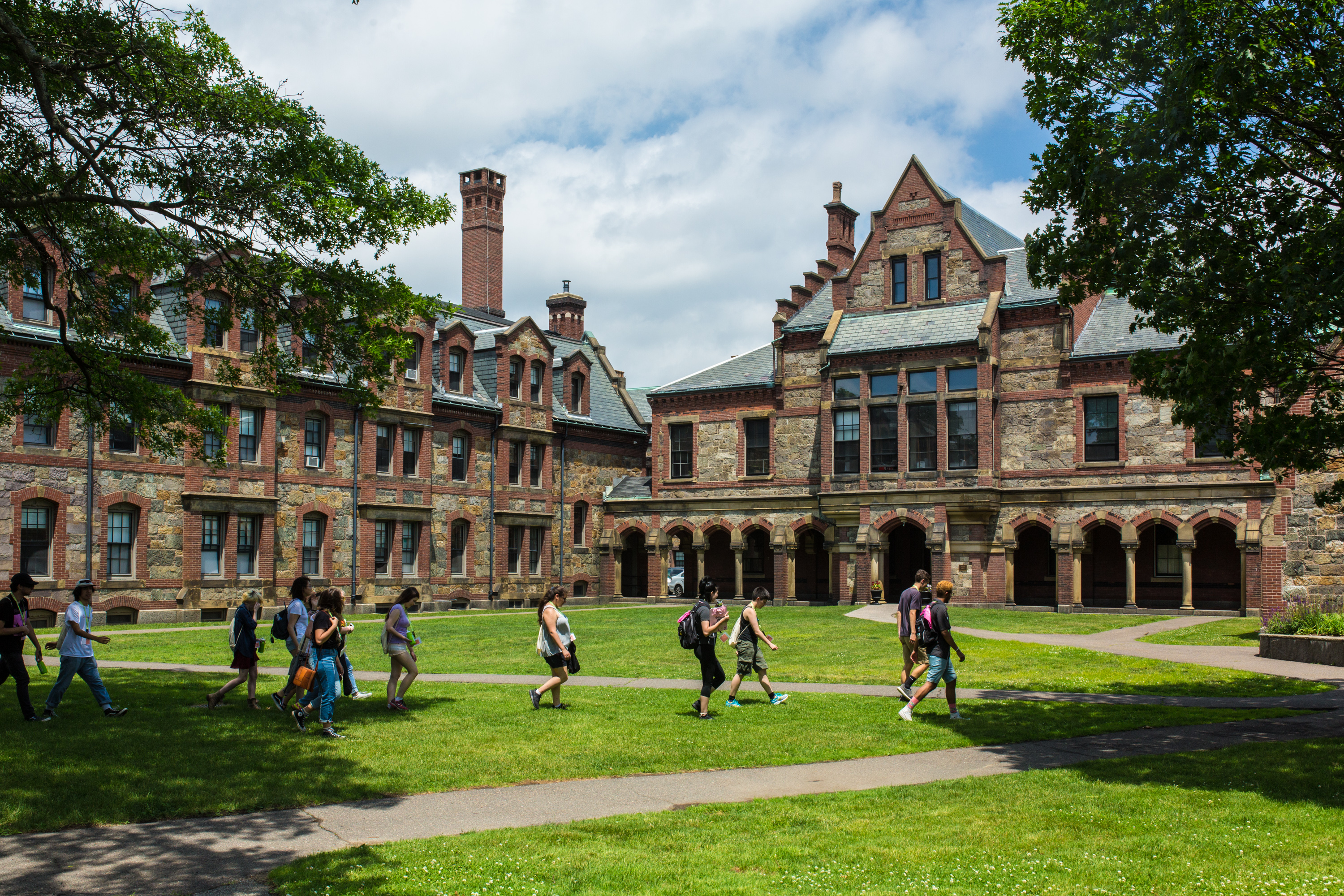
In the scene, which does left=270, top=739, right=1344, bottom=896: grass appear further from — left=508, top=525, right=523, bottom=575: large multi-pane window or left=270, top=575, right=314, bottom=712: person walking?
left=508, top=525, right=523, bottom=575: large multi-pane window

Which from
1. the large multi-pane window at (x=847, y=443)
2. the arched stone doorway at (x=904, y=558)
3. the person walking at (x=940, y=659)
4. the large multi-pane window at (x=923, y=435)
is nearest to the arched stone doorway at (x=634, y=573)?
the arched stone doorway at (x=904, y=558)

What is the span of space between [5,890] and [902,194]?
131 ft

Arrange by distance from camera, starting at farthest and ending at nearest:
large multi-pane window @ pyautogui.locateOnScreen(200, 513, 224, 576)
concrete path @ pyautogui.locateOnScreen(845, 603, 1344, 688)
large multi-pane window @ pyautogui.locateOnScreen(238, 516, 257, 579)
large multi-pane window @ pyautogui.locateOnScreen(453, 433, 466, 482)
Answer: large multi-pane window @ pyautogui.locateOnScreen(453, 433, 466, 482), large multi-pane window @ pyautogui.locateOnScreen(238, 516, 257, 579), large multi-pane window @ pyautogui.locateOnScreen(200, 513, 224, 576), concrete path @ pyautogui.locateOnScreen(845, 603, 1344, 688)

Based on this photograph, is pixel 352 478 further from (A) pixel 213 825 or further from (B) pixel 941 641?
(A) pixel 213 825

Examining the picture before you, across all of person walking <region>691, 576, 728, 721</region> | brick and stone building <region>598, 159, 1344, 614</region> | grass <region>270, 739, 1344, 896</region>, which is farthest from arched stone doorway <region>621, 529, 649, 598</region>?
grass <region>270, 739, 1344, 896</region>

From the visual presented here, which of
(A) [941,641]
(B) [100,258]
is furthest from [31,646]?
(A) [941,641]

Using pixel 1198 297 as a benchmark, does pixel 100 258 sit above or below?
above

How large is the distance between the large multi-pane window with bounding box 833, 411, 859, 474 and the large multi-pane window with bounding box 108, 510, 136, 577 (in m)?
24.1

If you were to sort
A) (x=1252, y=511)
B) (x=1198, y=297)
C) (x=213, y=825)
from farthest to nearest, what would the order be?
(x=1252, y=511) < (x=1198, y=297) < (x=213, y=825)

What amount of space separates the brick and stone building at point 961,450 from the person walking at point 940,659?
22942 mm

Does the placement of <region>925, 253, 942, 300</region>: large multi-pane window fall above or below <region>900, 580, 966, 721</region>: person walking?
above

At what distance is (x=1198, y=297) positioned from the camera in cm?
1197

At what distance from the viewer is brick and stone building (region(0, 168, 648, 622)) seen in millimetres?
A: 31328

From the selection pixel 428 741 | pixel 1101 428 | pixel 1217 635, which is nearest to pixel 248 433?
pixel 428 741
